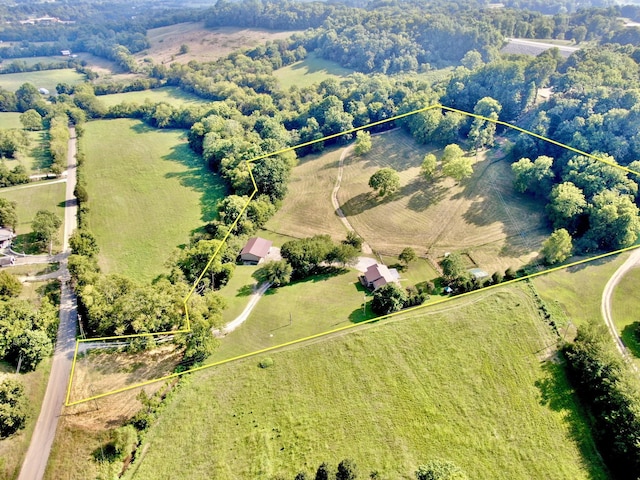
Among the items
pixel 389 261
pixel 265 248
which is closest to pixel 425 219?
pixel 389 261

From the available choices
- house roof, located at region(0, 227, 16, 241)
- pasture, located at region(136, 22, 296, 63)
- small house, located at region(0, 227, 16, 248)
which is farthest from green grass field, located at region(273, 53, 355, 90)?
small house, located at region(0, 227, 16, 248)

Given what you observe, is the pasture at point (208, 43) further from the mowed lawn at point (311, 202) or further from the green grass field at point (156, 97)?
the mowed lawn at point (311, 202)

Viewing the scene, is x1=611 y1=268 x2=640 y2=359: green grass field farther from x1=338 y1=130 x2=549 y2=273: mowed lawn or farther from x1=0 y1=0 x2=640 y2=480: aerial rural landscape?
x1=338 y1=130 x2=549 y2=273: mowed lawn

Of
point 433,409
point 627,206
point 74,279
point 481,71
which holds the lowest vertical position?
point 433,409

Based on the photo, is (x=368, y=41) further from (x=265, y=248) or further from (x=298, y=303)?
(x=298, y=303)

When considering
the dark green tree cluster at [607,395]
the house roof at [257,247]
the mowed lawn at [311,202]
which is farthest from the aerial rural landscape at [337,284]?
the mowed lawn at [311,202]

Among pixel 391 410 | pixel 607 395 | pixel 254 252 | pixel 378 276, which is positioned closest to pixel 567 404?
pixel 607 395
